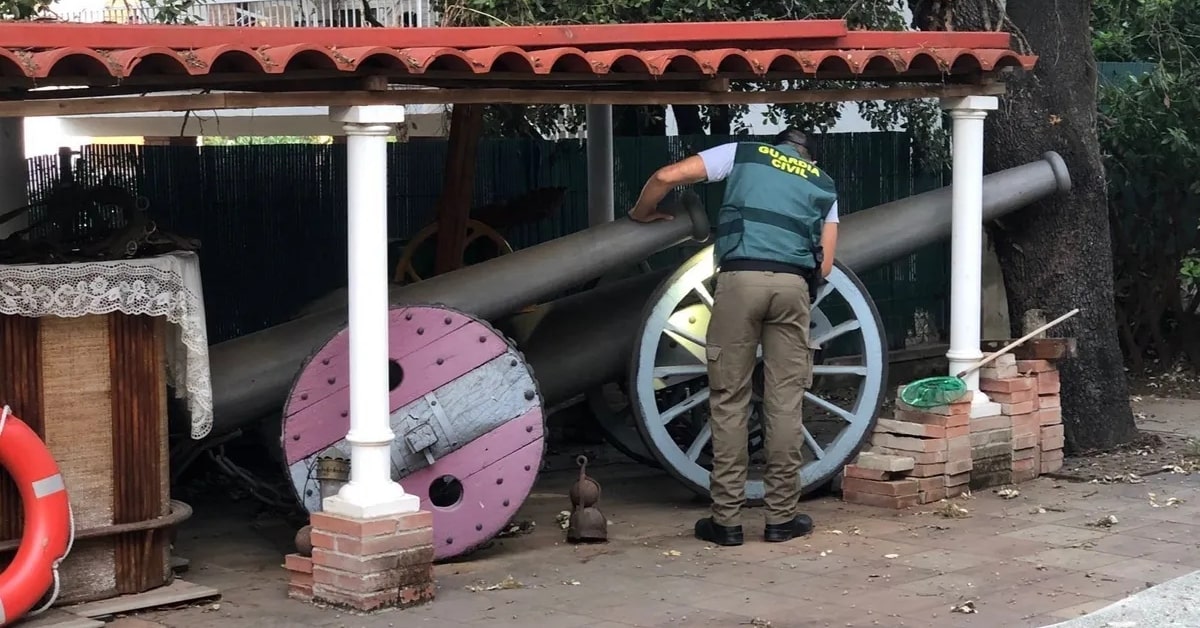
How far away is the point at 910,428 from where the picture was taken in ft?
25.5

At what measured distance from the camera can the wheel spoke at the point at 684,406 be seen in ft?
24.7

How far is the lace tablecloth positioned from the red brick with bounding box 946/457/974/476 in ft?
12.0

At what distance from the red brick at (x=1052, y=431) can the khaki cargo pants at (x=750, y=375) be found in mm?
2070

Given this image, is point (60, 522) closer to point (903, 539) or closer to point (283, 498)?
point (283, 498)

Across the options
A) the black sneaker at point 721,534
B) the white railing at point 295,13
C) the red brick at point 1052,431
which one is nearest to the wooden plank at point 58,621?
the black sneaker at point 721,534

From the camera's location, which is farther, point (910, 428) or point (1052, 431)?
point (1052, 431)

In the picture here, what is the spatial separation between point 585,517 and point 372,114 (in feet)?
7.00

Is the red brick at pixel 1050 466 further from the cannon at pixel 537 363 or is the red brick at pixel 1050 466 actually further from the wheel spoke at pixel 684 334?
the wheel spoke at pixel 684 334

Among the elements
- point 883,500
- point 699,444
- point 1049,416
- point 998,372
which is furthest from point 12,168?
point 1049,416

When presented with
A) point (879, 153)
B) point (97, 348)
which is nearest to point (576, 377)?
point (97, 348)

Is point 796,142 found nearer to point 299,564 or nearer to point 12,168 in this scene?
point 299,564

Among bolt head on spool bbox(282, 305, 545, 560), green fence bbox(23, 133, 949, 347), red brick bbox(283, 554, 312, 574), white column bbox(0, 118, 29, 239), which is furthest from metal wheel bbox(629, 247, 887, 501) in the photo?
white column bbox(0, 118, 29, 239)

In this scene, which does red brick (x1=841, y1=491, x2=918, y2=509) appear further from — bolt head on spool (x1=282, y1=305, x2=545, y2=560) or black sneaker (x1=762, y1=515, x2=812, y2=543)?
bolt head on spool (x1=282, y1=305, x2=545, y2=560)

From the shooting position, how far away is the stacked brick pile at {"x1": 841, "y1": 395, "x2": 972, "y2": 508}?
25.2ft
